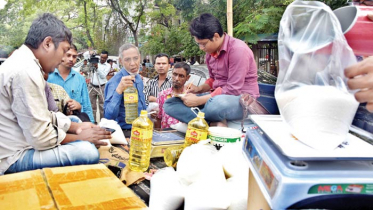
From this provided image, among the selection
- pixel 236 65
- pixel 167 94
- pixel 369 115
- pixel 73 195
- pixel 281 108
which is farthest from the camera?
pixel 167 94

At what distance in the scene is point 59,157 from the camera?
188cm

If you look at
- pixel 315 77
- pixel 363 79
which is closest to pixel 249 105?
pixel 315 77

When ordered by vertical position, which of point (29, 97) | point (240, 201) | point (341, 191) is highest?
point (29, 97)

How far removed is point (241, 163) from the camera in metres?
1.53

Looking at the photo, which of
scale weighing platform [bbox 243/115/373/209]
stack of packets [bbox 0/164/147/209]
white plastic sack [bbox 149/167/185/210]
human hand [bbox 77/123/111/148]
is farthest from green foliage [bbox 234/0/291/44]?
scale weighing platform [bbox 243/115/373/209]

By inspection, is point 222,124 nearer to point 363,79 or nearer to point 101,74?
point 363,79

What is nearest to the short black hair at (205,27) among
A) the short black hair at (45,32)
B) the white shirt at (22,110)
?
the short black hair at (45,32)

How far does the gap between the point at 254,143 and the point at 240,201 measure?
40 centimetres

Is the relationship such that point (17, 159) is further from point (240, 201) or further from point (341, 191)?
point (341, 191)

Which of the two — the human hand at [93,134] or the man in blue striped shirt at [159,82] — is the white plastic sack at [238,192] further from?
the man in blue striped shirt at [159,82]

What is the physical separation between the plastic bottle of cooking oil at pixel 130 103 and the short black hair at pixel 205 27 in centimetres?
85

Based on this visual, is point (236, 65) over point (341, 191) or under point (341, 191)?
over

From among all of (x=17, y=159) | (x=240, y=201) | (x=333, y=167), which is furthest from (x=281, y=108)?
(x=17, y=159)

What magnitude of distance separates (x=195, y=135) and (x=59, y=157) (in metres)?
0.87
